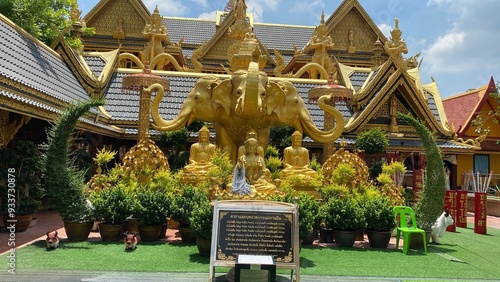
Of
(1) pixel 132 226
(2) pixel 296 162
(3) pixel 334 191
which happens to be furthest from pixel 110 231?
(2) pixel 296 162

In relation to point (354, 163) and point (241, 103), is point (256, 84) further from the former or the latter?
point (354, 163)

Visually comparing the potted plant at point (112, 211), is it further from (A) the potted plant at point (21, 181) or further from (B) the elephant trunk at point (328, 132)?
(B) the elephant trunk at point (328, 132)

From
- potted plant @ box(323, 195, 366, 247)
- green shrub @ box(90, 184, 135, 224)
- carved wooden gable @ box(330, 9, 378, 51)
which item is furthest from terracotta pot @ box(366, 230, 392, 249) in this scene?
carved wooden gable @ box(330, 9, 378, 51)

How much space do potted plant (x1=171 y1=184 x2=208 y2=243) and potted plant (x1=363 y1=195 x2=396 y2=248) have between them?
8.51 ft

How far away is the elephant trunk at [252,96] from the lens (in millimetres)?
8320

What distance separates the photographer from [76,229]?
702cm

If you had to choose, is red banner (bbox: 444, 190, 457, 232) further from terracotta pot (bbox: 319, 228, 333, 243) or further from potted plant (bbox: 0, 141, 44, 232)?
potted plant (bbox: 0, 141, 44, 232)

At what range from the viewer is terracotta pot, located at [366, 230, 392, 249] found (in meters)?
7.19

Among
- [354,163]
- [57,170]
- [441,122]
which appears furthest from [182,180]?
[441,122]

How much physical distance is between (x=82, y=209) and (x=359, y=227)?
431cm

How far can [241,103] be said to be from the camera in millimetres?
8539

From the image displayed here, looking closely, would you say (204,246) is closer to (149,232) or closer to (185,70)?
(149,232)

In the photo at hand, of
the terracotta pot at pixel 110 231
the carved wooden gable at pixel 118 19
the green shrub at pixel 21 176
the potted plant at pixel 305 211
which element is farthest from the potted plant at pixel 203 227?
the carved wooden gable at pixel 118 19

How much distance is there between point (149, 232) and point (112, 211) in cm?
66
